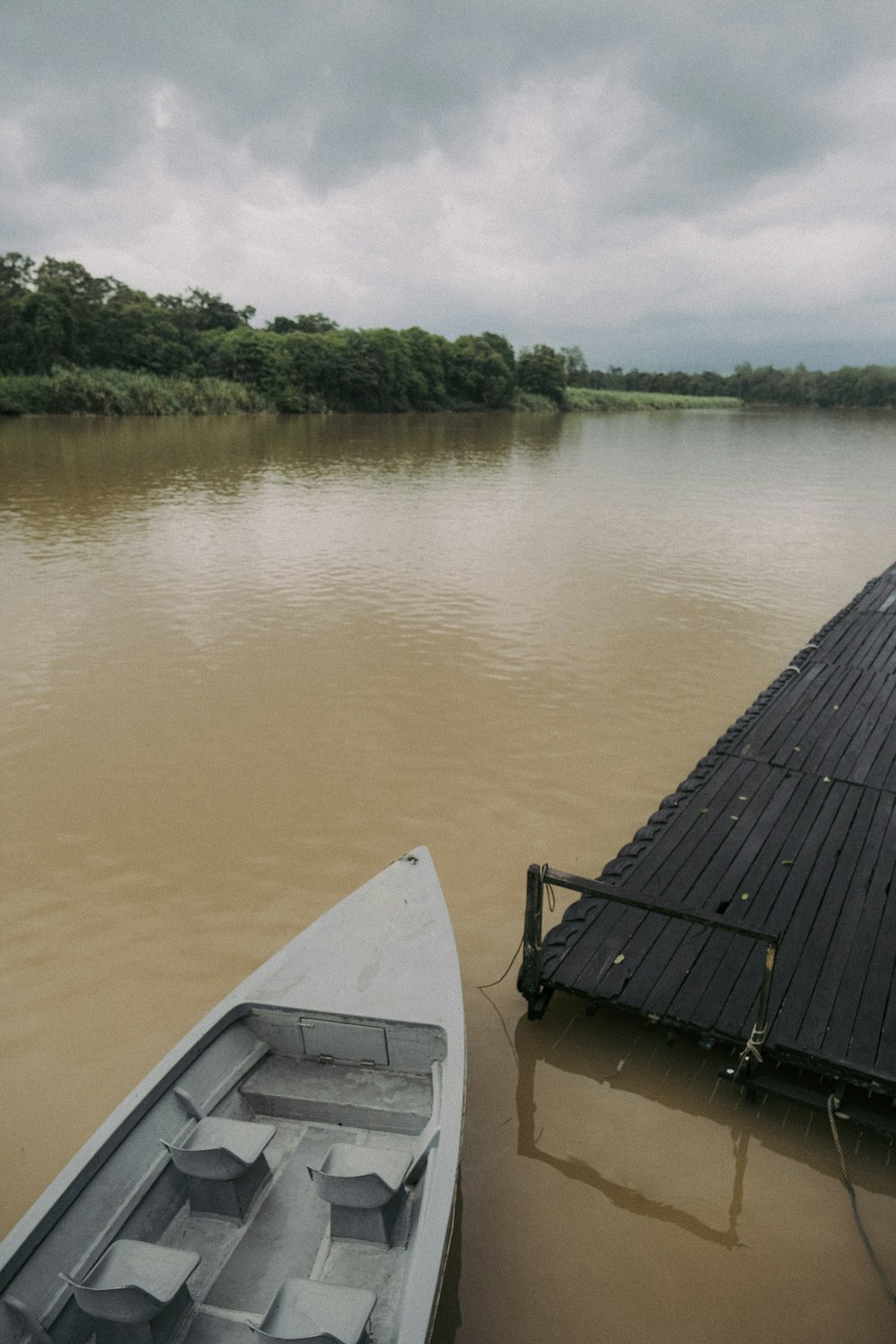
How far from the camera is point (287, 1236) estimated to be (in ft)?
12.6

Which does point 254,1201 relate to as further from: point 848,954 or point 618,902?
point 848,954

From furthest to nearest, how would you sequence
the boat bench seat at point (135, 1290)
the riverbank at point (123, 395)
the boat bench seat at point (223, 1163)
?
the riverbank at point (123, 395) < the boat bench seat at point (223, 1163) < the boat bench seat at point (135, 1290)

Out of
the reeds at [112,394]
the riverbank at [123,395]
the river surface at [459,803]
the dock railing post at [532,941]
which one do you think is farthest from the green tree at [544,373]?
the dock railing post at [532,941]

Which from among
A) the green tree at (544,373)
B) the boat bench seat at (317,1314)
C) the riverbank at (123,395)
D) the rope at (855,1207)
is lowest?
the rope at (855,1207)

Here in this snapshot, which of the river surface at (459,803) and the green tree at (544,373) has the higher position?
the green tree at (544,373)

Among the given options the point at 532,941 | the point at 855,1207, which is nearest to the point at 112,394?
the point at 532,941

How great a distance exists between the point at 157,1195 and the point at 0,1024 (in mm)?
2671

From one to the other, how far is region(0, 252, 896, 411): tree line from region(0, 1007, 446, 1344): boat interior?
57707 mm

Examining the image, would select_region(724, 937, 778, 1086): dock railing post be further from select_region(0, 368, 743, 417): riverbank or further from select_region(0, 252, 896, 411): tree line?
select_region(0, 252, 896, 411): tree line

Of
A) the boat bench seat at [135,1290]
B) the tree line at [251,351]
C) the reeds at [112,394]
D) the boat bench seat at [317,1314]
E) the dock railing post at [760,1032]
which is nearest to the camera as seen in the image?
the boat bench seat at [317,1314]

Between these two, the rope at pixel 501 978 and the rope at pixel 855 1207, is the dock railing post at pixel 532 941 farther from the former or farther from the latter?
the rope at pixel 855 1207

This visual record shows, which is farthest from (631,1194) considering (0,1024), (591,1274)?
(0,1024)

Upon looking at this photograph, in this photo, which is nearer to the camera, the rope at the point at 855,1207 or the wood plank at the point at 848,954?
the rope at the point at 855,1207

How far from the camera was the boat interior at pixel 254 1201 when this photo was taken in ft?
10.6
